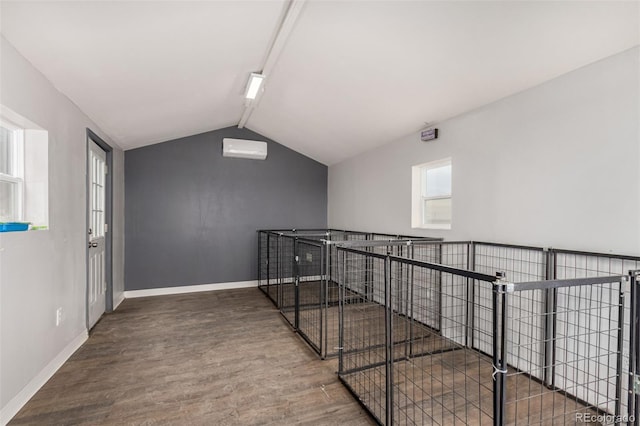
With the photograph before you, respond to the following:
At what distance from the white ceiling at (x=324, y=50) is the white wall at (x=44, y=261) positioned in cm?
20

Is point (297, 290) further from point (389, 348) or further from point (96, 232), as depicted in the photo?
point (96, 232)

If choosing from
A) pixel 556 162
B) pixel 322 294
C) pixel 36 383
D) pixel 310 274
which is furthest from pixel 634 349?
pixel 310 274

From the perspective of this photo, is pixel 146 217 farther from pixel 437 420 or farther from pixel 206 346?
pixel 437 420

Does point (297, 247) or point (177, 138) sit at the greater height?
point (177, 138)

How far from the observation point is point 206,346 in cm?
305

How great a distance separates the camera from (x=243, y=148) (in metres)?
5.27

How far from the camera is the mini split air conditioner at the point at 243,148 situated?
5176 millimetres

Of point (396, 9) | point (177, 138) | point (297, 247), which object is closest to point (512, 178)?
point (396, 9)

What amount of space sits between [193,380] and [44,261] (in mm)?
1492

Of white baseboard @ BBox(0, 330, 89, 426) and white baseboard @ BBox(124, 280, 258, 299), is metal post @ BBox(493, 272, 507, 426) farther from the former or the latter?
white baseboard @ BBox(124, 280, 258, 299)

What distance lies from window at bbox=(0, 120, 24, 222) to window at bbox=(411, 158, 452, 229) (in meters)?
3.79

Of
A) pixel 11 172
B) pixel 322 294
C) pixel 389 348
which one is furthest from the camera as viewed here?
pixel 322 294

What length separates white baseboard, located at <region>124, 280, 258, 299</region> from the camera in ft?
16.0

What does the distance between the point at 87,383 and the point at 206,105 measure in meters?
3.18
